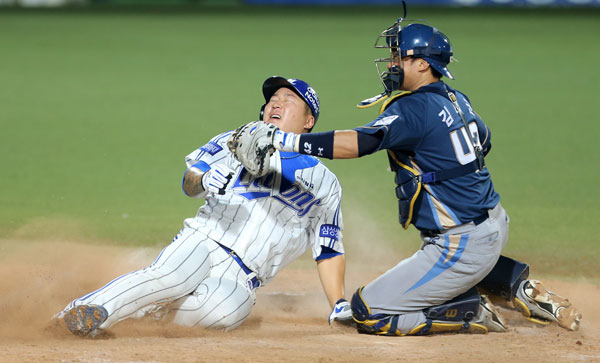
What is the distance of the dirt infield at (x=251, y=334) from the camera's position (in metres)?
4.00

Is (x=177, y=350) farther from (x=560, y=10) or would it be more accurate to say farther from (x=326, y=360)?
(x=560, y=10)

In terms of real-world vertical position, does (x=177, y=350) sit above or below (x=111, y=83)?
below

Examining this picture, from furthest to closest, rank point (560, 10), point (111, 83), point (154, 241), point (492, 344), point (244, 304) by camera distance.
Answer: point (560, 10) → point (111, 83) → point (154, 241) → point (244, 304) → point (492, 344)

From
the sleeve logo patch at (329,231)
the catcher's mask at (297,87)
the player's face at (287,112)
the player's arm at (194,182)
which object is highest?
the catcher's mask at (297,87)

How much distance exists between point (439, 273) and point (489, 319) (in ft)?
1.62

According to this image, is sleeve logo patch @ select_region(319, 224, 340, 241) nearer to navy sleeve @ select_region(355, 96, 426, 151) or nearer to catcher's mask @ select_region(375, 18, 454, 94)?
navy sleeve @ select_region(355, 96, 426, 151)

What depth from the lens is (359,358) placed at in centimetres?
404

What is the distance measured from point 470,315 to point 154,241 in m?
3.04

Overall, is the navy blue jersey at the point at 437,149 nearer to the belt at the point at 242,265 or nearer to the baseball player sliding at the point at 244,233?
the baseball player sliding at the point at 244,233

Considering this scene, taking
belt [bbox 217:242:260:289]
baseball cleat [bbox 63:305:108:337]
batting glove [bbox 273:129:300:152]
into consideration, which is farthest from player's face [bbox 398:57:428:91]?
baseball cleat [bbox 63:305:108:337]

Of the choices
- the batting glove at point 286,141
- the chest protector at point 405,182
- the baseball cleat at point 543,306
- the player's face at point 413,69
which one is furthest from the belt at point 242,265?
the baseball cleat at point 543,306

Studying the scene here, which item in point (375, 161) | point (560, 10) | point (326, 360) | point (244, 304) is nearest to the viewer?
point (326, 360)

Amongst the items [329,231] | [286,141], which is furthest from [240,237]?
[286,141]

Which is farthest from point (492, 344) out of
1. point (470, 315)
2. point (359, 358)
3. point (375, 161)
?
point (375, 161)
